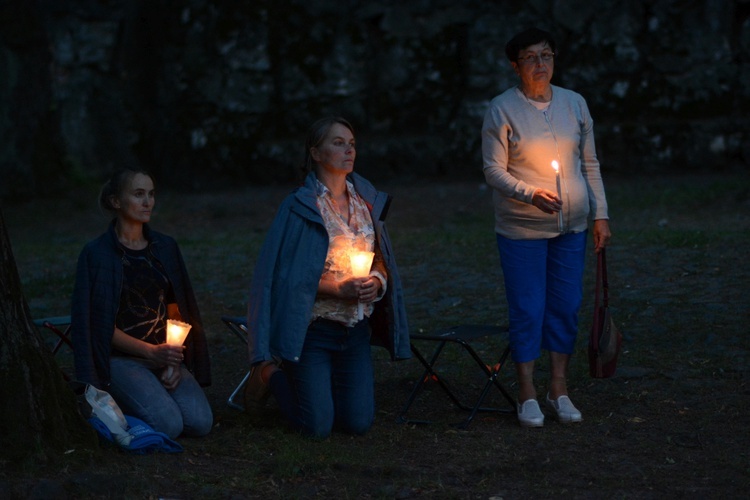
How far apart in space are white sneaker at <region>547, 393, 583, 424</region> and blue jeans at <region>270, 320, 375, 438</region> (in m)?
0.98

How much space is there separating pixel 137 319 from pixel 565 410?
227cm

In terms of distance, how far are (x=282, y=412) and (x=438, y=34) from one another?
13.6 metres

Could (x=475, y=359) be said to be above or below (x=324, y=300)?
below

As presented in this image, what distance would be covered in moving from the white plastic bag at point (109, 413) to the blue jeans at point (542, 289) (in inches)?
80.5

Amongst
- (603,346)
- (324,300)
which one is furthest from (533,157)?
(324,300)

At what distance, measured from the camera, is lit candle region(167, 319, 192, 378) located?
5605mm

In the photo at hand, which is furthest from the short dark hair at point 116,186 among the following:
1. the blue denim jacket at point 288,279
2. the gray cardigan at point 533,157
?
the gray cardigan at point 533,157

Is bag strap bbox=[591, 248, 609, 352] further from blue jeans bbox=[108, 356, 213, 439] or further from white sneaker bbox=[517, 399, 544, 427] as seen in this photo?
blue jeans bbox=[108, 356, 213, 439]

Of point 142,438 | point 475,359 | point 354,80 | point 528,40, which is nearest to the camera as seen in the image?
point 142,438

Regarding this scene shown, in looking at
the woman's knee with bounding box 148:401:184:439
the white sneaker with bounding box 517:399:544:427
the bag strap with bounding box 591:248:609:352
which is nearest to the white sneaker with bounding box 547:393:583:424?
the white sneaker with bounding box 517:399:544:427

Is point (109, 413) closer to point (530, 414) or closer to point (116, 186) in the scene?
point (116, 186)

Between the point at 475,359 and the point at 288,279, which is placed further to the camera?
the point at 475,359

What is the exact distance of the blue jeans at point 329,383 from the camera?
559cm

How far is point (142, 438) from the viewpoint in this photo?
5.13 m
